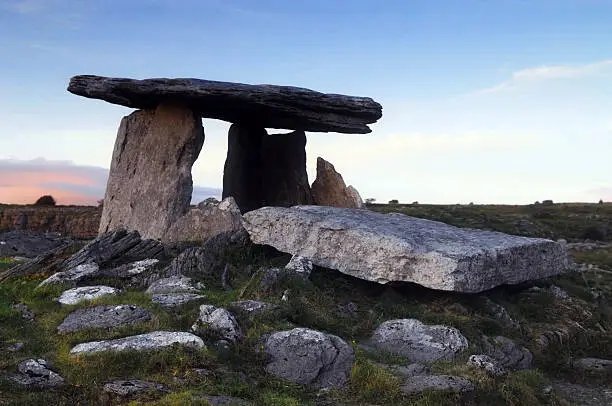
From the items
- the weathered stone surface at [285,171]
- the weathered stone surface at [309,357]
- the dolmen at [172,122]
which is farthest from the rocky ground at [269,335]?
the weathered stone surface at [285,171]

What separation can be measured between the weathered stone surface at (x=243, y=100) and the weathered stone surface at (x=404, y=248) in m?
3.28

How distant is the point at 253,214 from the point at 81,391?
917 cm

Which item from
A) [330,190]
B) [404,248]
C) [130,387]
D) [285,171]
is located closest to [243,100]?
[285,171]

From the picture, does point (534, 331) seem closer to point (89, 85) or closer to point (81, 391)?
point (81, 391)

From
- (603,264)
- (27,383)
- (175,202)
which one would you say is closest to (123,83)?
(175,202)

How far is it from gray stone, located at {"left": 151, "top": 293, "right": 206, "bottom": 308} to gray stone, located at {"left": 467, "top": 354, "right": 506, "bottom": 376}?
566 centimetres

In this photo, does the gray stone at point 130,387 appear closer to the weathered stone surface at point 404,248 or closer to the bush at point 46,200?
the weathered stone surface at point 404,248

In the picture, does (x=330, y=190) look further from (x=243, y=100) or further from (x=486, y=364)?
(x=486, y=364)

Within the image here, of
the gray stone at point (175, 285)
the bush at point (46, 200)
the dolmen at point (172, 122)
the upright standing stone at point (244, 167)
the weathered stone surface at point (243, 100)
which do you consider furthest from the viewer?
the bush at point (46, 200)

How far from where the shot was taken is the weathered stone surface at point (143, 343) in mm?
12164

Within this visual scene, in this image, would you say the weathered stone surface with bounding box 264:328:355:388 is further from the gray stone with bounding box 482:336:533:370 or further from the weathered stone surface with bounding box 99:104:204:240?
the weathered stone surface with bounding box 99:104:204:240

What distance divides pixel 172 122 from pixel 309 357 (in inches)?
470

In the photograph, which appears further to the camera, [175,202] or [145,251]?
[175,202]

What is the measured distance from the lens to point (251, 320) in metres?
13.5
